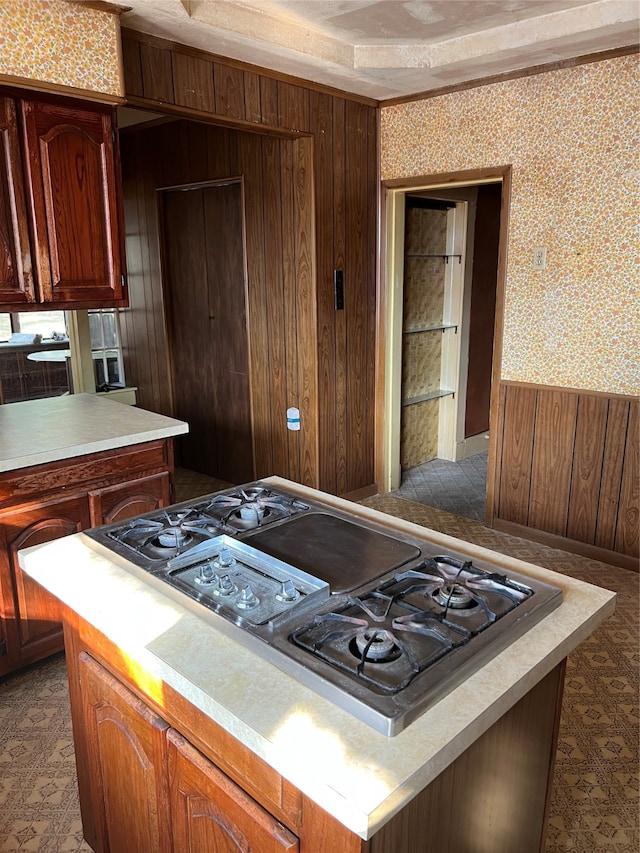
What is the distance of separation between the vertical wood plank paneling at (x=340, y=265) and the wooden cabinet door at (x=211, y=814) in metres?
3.00

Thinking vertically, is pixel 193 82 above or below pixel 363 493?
above

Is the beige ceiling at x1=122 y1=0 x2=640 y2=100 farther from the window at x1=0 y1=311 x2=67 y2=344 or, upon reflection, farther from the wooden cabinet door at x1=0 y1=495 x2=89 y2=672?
the wooden cabinet door at x1=0 y1=495 x2=89 y2=672

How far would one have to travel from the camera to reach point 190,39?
281 cm

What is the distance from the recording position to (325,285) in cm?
385

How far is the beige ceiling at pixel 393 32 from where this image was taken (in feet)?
8.76

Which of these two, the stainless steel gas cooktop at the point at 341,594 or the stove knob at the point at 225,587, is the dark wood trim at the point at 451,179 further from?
the stove knob at the point at 225,587

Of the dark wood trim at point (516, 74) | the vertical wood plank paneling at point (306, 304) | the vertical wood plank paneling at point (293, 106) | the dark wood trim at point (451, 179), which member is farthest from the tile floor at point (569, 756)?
the vertical wood plank paneling at point (293, 106)

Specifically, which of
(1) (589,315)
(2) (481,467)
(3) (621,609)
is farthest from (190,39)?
(2) (481,467)

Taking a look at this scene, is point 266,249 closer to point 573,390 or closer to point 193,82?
point 193,82

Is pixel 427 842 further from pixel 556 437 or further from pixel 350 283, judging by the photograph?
pixel 350 283

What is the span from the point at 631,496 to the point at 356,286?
6.50ft

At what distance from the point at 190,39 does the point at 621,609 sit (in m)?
3.22

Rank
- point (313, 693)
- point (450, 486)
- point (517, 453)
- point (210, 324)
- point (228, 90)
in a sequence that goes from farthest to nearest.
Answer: point (450, 486) → point (210, 324) → point (517, 453) → point (228, 90) → point (313, 693)

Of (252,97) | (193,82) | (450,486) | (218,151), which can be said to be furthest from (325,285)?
(450,486)
